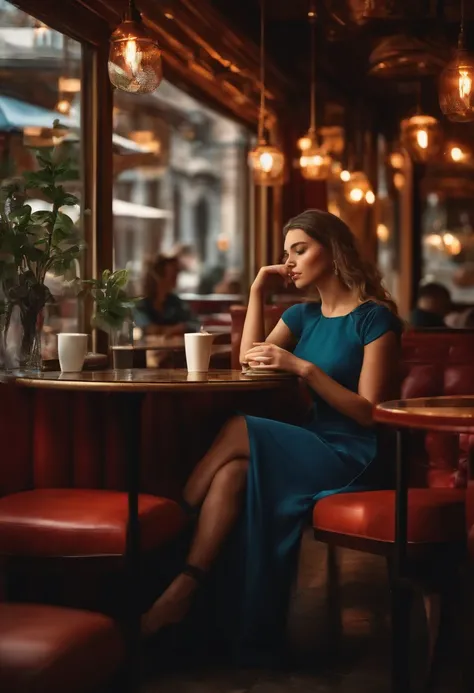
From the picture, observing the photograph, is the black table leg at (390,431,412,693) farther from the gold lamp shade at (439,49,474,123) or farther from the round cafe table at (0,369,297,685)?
the gold lamp shade at (439,49,474,123)

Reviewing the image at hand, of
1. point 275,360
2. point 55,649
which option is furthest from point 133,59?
point 55,649

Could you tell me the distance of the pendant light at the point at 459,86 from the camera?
4.39 meters

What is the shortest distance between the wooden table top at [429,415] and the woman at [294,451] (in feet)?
1.67

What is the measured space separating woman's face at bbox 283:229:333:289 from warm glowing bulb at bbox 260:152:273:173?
3.42m

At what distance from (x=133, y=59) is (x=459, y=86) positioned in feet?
4.41

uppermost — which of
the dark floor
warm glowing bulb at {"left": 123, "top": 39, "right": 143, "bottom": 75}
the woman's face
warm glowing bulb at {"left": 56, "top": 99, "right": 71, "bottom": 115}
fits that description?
warm glowing bulb at {"left": 56, "top": 99, "right": 71, "bottom": 115}

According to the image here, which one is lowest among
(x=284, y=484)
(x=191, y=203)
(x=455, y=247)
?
(x=284, y=484)

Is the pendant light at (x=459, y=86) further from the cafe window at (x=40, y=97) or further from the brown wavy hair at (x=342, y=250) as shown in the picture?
the cafe window at (x=40, y=97)

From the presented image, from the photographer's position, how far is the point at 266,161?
6.93 meters

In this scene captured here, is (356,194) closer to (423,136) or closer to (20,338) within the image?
(423,136)

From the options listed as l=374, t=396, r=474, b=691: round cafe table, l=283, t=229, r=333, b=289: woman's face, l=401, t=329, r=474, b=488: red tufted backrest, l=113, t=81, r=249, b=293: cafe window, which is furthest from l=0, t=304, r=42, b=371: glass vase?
l=113, t=81, r=249, b=293: cafe window

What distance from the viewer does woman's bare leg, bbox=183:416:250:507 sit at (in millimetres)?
3332

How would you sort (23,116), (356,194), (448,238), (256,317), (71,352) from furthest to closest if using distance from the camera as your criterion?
(448,238) < (356,194) < (23,116) < (256,317) < (71,352)

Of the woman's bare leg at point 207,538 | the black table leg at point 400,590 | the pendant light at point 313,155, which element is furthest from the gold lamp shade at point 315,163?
the black table leg at point 400,590
